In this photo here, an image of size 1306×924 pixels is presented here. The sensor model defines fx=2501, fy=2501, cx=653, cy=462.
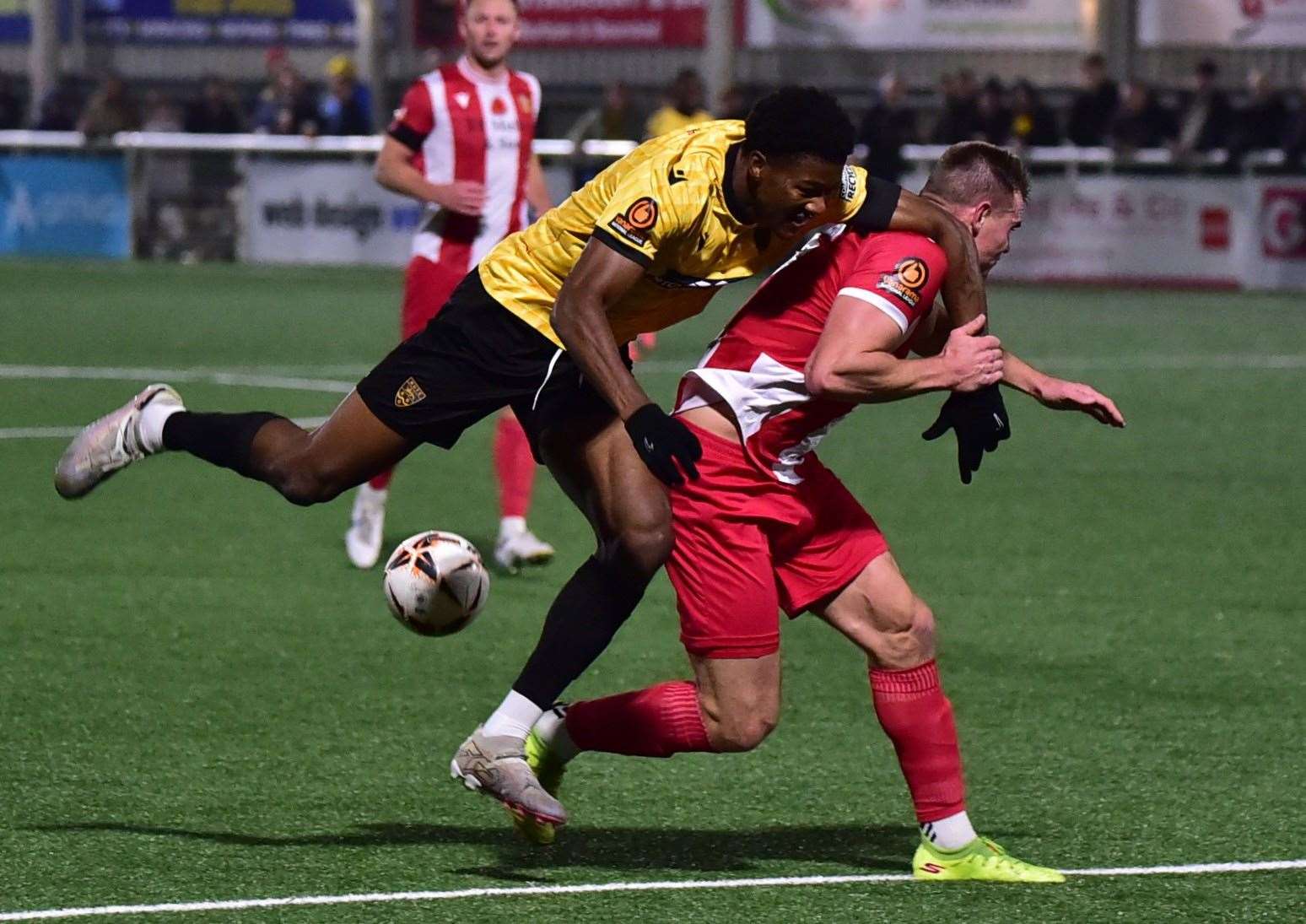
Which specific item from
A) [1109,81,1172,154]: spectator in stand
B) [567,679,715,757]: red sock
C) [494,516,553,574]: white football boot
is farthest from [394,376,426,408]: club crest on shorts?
[1109,81,1172,154]: spectator in stand

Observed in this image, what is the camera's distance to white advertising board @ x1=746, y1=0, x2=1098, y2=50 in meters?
32.6

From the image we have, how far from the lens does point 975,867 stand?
5.37 metres

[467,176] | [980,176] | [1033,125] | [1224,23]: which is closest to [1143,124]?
[1033,125]

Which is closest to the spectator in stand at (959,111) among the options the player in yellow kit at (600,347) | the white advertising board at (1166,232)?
the white advertising board at (1166,232)

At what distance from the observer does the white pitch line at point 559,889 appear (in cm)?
502

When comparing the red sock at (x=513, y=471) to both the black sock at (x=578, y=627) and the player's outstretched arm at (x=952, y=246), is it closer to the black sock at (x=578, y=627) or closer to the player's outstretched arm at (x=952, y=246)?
the black sock at (x=578, y=627)

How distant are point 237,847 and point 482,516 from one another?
18.0 feet

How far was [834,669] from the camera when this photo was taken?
7902mm

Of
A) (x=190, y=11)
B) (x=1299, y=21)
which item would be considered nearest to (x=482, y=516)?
(x=1299, y=21)

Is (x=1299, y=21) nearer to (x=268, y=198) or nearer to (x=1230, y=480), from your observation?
(x=268, y=198)

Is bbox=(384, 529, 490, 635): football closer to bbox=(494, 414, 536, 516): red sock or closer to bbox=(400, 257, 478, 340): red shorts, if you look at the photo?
bbox=(494, 414, 536, 516): red sock

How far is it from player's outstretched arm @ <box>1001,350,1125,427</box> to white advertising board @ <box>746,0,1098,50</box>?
27499 mm

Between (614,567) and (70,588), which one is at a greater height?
(614,567)

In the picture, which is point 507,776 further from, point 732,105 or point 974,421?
point 732,105
